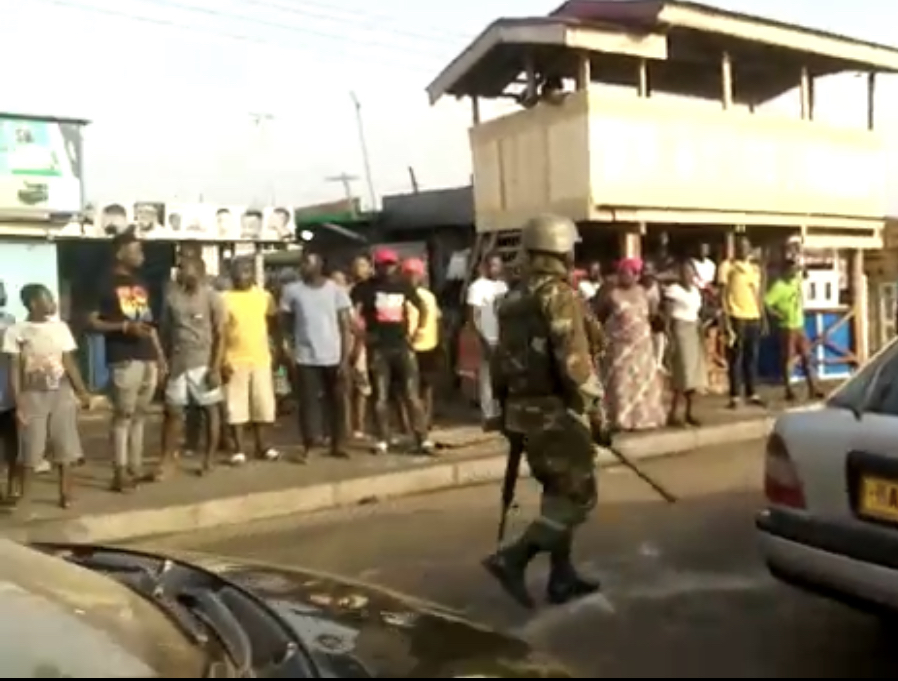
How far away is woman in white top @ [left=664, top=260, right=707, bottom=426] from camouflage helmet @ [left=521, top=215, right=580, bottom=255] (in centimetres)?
608

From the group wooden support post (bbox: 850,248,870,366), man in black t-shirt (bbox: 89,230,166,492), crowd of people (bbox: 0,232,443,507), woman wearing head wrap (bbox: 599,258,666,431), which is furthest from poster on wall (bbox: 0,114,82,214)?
wooden support post (bbox: 850,248,870,366)

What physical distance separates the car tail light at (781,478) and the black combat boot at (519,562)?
1121 millimetres

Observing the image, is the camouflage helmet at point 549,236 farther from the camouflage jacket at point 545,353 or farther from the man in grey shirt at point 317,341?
the man in grey shirt at point 317,341

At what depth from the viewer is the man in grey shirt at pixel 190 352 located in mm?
9414

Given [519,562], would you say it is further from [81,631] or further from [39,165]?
[39,165]

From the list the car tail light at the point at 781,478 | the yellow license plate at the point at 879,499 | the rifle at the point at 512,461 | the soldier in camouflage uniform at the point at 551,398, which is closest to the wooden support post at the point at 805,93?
the rifle at the point at 512,461

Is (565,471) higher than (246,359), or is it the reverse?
(246,359)

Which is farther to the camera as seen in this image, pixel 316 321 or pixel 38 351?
pixel 316 321

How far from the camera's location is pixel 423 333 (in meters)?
11.0

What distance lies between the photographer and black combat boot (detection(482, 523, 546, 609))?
5703 mm

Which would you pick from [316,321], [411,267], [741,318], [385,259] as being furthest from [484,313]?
[741,318]

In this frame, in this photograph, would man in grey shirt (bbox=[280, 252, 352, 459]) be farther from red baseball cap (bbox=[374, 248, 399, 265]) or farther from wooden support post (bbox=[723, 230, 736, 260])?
wooden support post (bbox=[723, 230, 736, 260])

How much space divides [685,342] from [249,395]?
13.6 ft

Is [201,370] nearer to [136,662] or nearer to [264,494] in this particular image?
[264,494]
